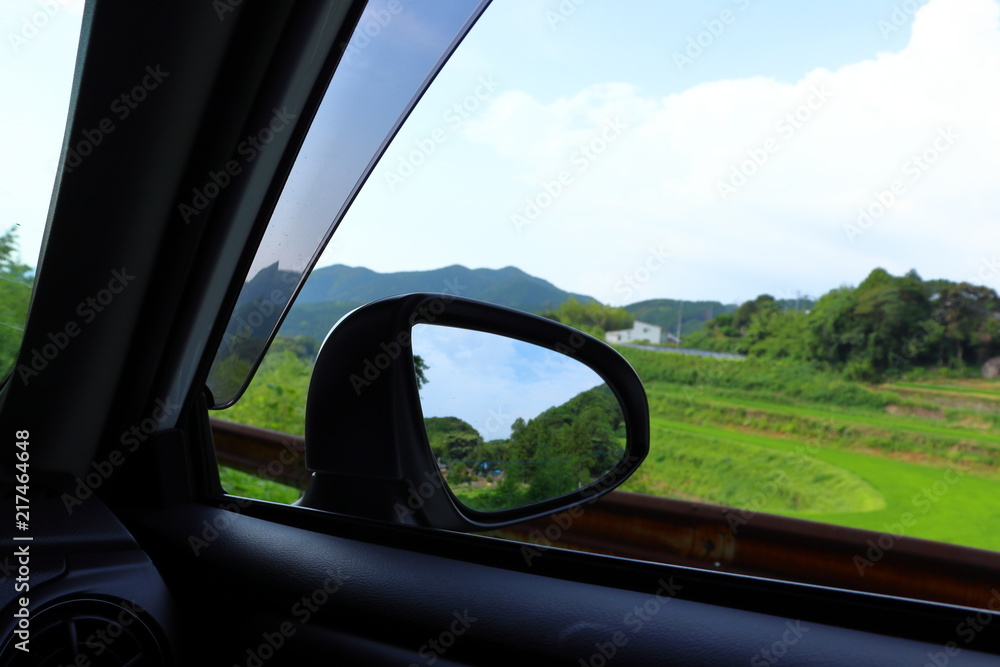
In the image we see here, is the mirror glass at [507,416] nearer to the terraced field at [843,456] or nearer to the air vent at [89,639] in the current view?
the air vent at [89,639]

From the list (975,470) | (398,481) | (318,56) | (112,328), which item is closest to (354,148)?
(318,56)

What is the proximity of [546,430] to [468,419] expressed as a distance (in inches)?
8.8

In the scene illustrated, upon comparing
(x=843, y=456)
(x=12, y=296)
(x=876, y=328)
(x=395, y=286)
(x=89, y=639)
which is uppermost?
(x=876, y=328)

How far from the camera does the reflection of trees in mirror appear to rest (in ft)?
7.02

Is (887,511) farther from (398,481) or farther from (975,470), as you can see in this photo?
(398,481)

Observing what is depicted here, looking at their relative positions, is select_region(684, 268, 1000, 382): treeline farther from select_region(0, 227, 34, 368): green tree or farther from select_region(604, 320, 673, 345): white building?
select_region(0, 227, 34, 368): green tree

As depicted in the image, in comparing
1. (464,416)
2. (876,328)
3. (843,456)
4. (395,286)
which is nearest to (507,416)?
(464,416)

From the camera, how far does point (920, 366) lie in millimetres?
6418

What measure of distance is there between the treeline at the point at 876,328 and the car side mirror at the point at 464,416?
451 cm

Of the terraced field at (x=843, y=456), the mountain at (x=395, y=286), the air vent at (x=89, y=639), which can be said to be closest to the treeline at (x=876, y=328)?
the terraced field at (x=843, y=456)

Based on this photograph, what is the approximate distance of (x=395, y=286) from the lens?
11.8 feet

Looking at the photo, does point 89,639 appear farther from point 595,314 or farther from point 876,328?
point 876,328

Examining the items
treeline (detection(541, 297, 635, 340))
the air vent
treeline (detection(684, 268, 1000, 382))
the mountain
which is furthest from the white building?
the air vent

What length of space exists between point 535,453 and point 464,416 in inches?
9.1
